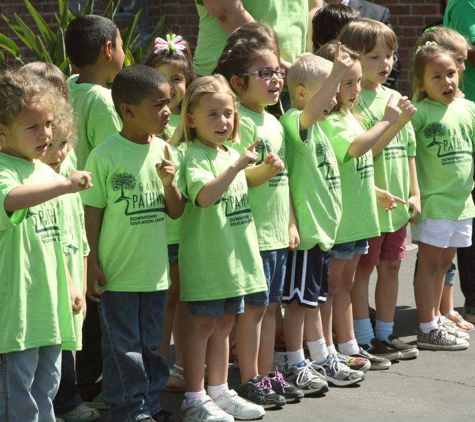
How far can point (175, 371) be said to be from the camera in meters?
5.98

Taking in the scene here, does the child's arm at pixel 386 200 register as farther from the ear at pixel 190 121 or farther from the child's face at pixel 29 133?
the child's face at pixel 29 133

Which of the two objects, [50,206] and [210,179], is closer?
[50,206]

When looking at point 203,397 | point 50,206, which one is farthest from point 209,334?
point 50,206

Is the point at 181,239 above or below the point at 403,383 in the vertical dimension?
above

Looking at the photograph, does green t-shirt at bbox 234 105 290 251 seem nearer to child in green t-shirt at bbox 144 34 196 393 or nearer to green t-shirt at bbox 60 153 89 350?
child in green t-shirt at bbox 144 34 196 393

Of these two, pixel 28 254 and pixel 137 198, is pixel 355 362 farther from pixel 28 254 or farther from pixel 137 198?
pixel 28 254

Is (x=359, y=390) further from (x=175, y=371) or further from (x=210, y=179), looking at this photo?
(x=210, y=179)

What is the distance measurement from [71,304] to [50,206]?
418 mm

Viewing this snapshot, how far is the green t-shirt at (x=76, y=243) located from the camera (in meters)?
4.73

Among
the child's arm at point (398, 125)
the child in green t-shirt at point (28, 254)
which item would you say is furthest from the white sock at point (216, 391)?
the child's arm at point (398, 125)

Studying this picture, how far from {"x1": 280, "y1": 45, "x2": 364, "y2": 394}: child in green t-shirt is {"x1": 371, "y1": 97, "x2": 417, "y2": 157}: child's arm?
43 cm

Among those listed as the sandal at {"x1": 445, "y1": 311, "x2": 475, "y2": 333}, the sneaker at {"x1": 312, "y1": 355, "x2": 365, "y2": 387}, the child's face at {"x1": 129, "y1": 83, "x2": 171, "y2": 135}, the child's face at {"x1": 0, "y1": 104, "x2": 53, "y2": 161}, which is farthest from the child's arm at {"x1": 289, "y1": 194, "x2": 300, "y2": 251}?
the sandal at {"x1": 445, "y1": 311, "x2": 475, "y2": 333}

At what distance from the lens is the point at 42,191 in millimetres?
4254

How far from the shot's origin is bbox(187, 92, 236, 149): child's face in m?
5.25
